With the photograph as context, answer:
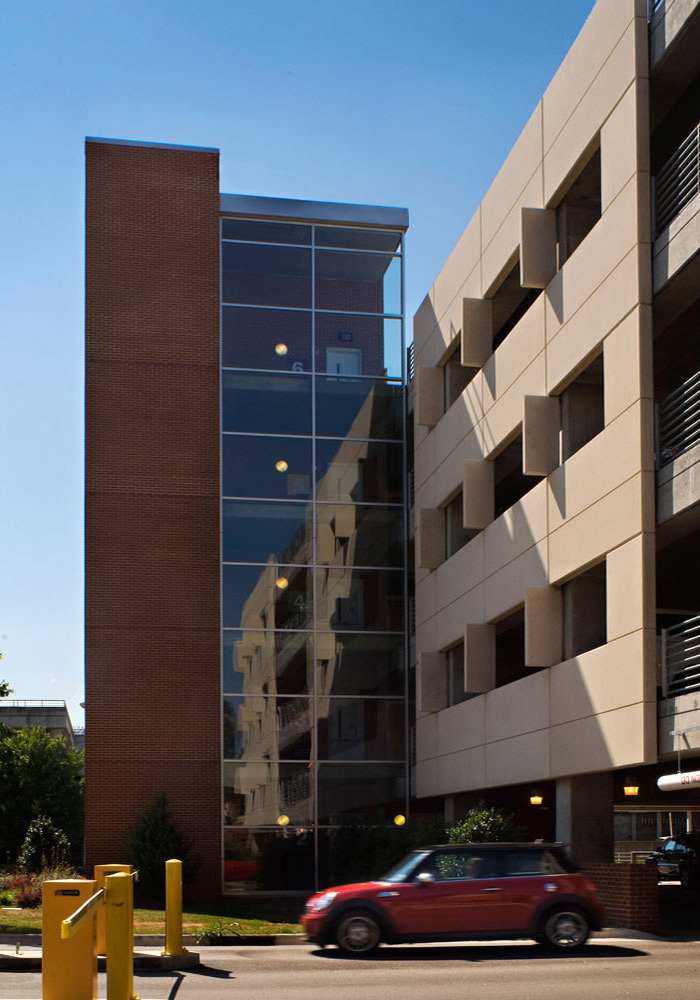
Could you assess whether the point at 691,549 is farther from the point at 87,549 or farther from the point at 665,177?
the point at 87,549

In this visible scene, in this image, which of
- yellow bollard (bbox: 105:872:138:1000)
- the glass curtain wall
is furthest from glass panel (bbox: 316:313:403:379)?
yellow bollard (bbox: 105:872:138:1000)

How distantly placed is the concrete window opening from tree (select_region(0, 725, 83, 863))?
30698mm

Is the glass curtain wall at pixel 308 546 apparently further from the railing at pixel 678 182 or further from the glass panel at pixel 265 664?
the railing at pixel 678 182

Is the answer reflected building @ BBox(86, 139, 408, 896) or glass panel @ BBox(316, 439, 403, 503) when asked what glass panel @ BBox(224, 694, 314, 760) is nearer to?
reflected building @ BBox(86, 139, 408, 896)

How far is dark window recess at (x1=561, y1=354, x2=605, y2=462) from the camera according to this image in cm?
2359

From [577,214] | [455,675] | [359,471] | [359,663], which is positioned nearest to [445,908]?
[577,214]

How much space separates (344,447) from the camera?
3466 centimetres

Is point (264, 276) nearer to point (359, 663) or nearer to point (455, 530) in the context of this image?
point (455, 530)

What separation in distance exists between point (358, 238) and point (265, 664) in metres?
12.5

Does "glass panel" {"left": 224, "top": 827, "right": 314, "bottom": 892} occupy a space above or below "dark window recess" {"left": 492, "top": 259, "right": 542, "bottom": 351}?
below

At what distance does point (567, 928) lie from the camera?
16.8 meters

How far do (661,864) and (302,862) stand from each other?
19.2 meters

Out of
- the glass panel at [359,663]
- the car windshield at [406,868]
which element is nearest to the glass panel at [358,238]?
the glass panel at [359,663]

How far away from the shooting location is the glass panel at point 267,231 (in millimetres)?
35312
